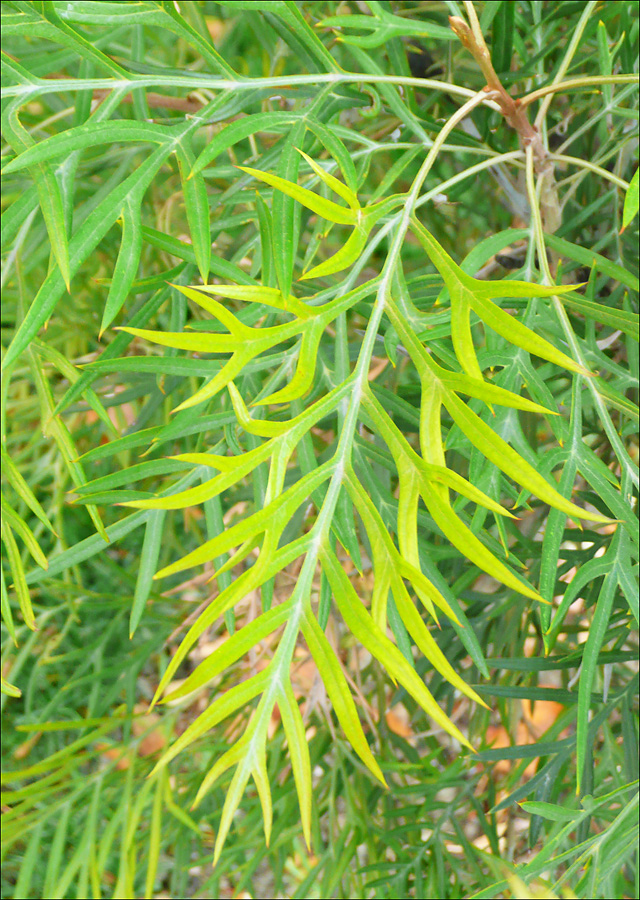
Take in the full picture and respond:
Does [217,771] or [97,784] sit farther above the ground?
[217,771]

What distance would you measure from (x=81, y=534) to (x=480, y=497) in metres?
1.29

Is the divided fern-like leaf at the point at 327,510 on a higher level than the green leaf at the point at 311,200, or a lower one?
lower

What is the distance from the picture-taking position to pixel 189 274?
1.49ft

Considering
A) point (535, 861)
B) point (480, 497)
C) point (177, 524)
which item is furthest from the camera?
point (177, 524)

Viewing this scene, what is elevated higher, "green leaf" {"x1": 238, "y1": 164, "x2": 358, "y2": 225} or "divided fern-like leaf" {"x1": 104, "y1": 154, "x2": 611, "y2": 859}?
"green leaf" {"x1": 238, "y1": 164, "x2": 358, "y2": 225}

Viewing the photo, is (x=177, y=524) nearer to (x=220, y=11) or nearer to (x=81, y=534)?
(x=81, y=534)

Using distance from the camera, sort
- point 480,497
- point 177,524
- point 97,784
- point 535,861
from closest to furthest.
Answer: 1. point 480,497
2. point 535,861
3. point 97,784
4. point 177,524

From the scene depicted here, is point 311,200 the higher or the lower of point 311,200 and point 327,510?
the higher

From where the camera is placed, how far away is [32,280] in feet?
2.74

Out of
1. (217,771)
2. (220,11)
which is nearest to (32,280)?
(220,11)

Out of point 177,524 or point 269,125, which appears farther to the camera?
point 177,524

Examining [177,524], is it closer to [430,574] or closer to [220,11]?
[220,11]

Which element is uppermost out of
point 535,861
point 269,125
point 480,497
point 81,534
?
point 269,125

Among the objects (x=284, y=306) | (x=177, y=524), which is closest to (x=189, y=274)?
(x=284, y=306)
